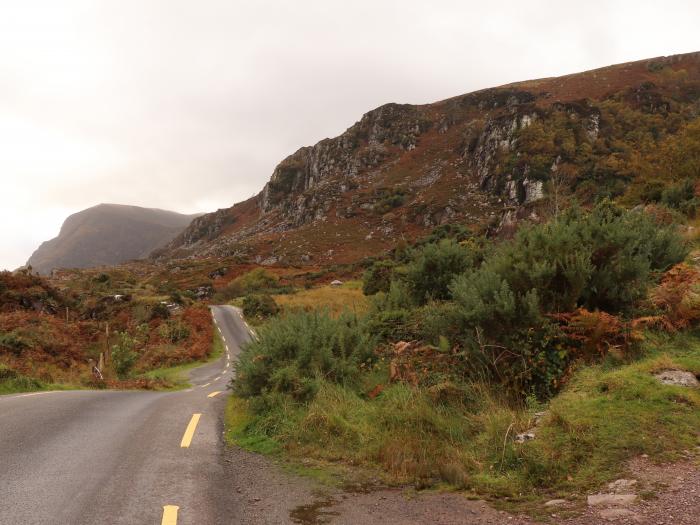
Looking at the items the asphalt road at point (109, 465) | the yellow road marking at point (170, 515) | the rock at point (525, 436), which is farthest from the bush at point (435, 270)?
the yellow road marking at point (170, 515)

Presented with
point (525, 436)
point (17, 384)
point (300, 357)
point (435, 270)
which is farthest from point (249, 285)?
point (525, 436)

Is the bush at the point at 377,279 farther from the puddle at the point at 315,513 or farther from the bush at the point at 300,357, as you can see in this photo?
the puddle at the point at 315,513

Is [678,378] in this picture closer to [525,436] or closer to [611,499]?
[525,436]

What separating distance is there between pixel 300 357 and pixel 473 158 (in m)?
81.4

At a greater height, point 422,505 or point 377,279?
point 377,279

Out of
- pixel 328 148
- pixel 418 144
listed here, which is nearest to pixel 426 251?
pixel 418 144

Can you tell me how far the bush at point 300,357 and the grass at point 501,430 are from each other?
38cm

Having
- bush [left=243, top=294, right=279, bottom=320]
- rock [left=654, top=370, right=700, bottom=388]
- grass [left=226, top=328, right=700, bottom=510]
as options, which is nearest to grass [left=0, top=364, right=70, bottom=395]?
grass [left=226, top=328, right=700, bottom=510]

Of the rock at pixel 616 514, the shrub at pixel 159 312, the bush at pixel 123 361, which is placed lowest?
the bush at pixel 123 361

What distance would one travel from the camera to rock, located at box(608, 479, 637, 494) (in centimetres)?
365

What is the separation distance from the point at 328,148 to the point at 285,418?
378ft

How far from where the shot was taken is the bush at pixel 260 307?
3928 cm

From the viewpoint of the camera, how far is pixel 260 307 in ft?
132

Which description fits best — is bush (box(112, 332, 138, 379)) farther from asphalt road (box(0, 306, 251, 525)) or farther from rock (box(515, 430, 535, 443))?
rock (box(515, 430, 535, 443))
